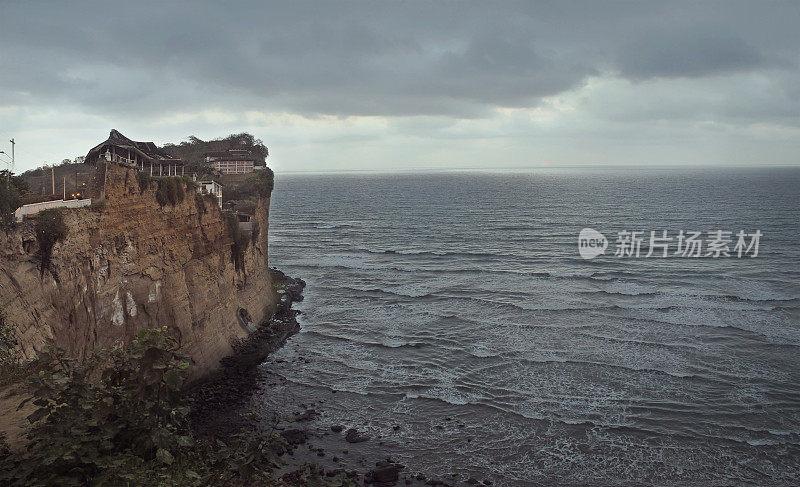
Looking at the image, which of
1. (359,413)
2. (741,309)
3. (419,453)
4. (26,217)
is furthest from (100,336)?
(741,309)

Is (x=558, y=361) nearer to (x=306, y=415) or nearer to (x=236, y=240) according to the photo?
(x=306, y=415)

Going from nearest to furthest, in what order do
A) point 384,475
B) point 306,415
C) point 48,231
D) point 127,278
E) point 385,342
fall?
1. point 48,231
2. point 384,475
3. point 127,278
4. point 306,415
5. point 385,342

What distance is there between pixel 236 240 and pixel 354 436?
19.2 meters

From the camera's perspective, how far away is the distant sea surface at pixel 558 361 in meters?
25.5

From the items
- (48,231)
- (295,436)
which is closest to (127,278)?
(48,231)

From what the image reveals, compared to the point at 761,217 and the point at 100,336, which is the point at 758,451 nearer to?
the point at 100,336

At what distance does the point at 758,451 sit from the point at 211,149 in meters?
62.7

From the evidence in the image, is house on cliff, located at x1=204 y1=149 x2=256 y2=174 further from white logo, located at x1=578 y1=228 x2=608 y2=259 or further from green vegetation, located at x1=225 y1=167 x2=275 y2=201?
white logo, located at x1=578 y1=228 x2=608 y2=259

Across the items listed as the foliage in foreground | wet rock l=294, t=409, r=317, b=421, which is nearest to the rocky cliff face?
wet rock l=294, t=409, r=317, b=421

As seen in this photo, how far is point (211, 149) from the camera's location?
227 ft

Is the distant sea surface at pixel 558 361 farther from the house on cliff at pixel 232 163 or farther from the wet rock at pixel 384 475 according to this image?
the house on cliff at pixel 232 163

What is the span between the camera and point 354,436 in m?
26.8

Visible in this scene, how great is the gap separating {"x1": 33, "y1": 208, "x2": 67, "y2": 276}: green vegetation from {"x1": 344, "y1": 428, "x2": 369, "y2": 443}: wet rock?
48.8 ft

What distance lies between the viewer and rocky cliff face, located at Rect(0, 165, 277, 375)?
69.7 feet
